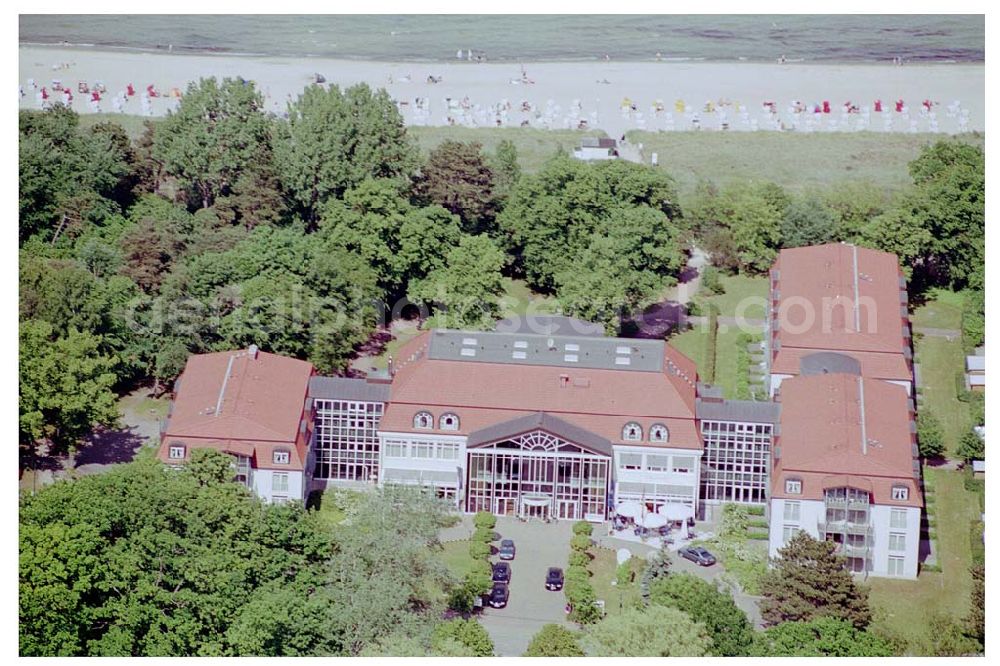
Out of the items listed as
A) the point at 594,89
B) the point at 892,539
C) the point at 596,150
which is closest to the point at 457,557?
the point at 892,539

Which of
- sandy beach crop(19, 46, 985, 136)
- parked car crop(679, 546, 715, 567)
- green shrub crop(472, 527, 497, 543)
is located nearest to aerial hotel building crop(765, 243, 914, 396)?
parked car crop(679, 546, 715, 567)

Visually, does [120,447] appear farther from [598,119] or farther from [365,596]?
[598,119]

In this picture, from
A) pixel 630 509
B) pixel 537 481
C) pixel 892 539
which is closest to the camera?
pixel 892 539

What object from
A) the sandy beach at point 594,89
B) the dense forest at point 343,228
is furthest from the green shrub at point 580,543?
the sandy beach at point 594,89

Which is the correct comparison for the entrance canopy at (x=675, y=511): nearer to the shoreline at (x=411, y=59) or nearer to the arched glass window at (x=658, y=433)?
the arched glass window at (x=658, y=433)

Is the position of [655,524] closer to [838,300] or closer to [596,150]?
[838,300]

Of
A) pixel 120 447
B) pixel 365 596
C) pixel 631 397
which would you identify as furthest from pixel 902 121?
pixel 365 596
